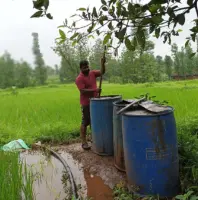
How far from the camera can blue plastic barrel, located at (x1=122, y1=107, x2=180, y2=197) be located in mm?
2457

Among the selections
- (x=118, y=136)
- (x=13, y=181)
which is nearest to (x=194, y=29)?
(x=118, y=136)

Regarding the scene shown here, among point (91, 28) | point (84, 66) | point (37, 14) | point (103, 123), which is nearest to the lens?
point (37, 14)

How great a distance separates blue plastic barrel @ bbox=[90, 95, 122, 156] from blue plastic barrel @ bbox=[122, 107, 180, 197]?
1.19 metres

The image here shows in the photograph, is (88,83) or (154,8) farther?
(88,83)

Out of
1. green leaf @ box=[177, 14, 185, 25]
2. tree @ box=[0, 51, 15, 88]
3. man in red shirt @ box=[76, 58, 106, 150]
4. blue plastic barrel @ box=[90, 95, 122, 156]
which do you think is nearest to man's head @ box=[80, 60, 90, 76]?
man in red shirt @ box=[76, 58, 106, 150]

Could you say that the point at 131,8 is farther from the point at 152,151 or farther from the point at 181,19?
the point at 152,151

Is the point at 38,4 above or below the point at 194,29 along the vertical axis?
above

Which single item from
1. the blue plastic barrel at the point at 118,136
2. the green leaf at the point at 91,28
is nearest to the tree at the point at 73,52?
the blue plastic barrel at the point at 118,136

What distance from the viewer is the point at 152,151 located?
8.11ft

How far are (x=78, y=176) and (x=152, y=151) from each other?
133 cm

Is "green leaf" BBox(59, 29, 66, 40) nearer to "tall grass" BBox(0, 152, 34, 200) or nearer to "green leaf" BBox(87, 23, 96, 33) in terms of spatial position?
"green leaf" BBox(87, 23, 96, 33)

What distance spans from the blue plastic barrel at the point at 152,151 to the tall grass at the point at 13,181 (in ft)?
3.32

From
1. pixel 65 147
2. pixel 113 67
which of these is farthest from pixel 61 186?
pixel 113 67

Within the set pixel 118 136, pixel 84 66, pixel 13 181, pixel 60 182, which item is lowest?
pixel 60 182
